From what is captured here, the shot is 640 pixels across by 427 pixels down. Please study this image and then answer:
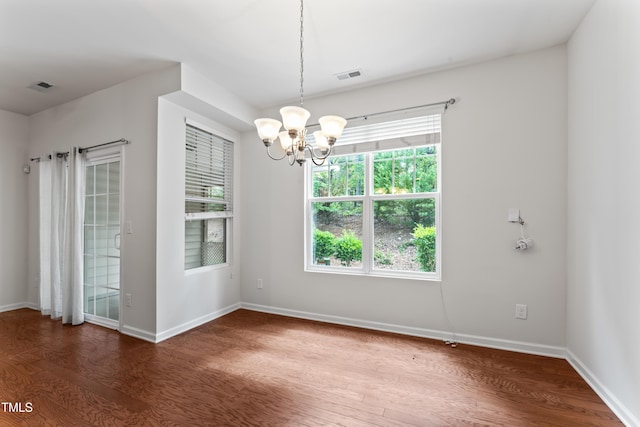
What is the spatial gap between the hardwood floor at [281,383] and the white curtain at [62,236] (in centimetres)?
52

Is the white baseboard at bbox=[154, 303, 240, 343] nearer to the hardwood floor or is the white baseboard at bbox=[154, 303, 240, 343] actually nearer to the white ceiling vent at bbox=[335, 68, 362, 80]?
the hardwood floor

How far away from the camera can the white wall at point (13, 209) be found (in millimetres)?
4137

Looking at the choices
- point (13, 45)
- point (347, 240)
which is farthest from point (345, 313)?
point (13, 45)

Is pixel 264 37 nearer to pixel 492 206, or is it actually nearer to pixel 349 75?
pixel 349 75

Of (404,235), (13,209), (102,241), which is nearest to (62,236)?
(102,241)

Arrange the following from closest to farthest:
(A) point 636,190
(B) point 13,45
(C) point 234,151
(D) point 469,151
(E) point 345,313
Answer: (A) point 636,190 → (B) point 13,45 → (D) point 469,151 → (E) point 345,313 → (C) point 234,151

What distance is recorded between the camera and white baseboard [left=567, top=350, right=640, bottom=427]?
5.76ft

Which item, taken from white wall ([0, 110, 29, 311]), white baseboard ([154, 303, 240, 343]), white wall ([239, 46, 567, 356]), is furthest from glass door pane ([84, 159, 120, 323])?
white wall ([239, 46, 567, 356])

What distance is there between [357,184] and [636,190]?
2332 millimetres

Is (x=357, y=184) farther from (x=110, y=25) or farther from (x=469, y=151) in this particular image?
(x=110, y=25)

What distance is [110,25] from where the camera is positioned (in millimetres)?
2357

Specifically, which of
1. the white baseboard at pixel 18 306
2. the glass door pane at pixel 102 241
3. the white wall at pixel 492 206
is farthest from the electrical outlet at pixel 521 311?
the white baseboard at pixel 18 306

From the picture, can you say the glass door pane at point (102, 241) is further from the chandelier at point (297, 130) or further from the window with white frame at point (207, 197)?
the chandelier at point (297, 130)

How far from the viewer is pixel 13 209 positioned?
4246 mm
